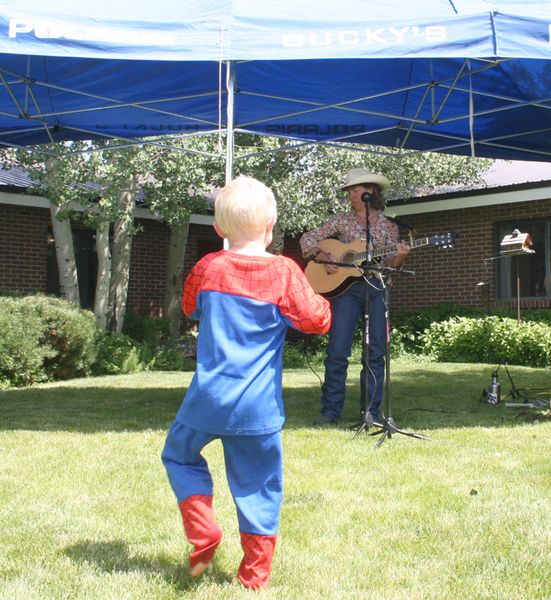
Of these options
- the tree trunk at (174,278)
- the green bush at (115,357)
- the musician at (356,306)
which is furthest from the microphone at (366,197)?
the tree trunk at (174,278)

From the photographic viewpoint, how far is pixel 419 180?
50.5 ft

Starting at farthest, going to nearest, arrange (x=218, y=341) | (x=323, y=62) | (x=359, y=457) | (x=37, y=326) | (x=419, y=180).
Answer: (x=419, y=180) < (x=37, y=326) < (x=323, y=62) < (x=359, y=457) < (x=218, y=341)

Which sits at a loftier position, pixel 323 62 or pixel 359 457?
pixel 323 62

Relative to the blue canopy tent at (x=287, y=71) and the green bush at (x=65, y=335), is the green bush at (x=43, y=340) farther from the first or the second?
the blue canopy tent at (x=287, y=71)

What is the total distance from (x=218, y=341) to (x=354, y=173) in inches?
168

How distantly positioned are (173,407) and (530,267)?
31.1ft

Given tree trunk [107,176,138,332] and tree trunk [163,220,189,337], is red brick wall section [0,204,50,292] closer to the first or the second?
tree trunk [107,176,138,332]

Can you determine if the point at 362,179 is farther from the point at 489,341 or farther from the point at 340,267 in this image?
the point at 489,341

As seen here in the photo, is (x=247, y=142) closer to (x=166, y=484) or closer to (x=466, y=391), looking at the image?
(x=466, y=391)

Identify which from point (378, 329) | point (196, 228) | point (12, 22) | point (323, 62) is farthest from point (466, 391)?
point (196, 228)

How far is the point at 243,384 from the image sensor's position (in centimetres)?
288

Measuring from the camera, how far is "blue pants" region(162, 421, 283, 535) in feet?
9.57

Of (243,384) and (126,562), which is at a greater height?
(243,384)

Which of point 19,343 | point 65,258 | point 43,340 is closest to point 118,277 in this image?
point 65,258
